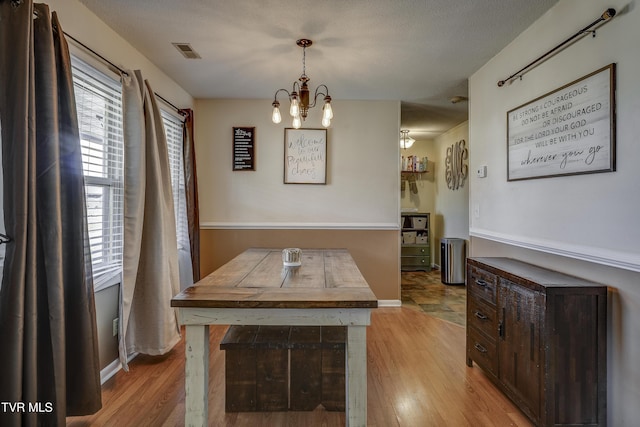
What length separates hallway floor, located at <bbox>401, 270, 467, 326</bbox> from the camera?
12.0ft

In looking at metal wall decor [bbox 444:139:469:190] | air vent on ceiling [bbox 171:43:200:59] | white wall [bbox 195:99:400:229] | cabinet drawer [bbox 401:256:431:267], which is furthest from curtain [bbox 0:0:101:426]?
cabinet drawer [bbox 401:256:431:267]

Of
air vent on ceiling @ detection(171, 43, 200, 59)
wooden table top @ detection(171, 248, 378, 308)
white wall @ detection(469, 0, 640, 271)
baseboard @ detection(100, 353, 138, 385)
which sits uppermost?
air vent on ceiling @ detection(171, 43, 200, 59)

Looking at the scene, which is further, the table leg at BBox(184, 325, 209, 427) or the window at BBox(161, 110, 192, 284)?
the window at BBox(161, 110, 192, 284)

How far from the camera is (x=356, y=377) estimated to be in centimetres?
152

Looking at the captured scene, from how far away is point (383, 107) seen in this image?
3822 mm

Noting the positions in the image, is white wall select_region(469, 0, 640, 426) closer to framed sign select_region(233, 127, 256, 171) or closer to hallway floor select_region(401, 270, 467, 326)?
hallway floor select_region(401, 270, 467, 326)

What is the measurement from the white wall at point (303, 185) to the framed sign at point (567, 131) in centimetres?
152

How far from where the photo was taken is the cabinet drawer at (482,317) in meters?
2.12

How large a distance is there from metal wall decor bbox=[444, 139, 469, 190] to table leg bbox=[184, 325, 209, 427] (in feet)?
14.8

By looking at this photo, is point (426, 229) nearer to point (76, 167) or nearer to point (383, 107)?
point (383, 107)

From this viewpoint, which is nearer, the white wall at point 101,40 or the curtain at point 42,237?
the curtain at point 42,237

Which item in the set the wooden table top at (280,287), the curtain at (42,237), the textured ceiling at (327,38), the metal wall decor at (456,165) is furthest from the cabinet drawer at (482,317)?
the metal wall decor at (456,165)

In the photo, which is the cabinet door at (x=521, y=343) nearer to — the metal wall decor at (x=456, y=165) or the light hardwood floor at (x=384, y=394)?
the light hardwood floor at (x=384, y=394)

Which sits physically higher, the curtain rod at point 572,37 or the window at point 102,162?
the curtain rod at point 572,37
